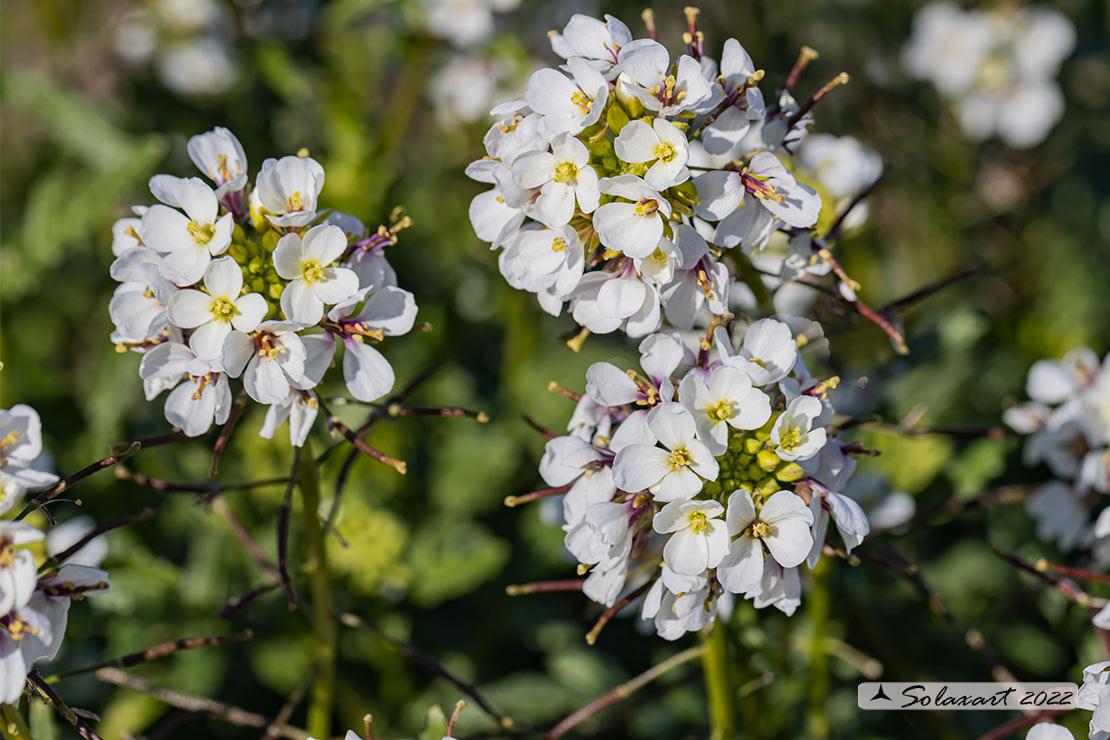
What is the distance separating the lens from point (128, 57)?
4.75m

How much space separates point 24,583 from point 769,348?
1.23 meters

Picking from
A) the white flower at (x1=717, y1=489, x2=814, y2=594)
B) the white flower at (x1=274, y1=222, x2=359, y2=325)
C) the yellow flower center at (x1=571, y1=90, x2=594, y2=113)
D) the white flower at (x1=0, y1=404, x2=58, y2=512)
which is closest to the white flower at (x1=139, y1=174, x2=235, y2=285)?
the white flower at (x1=274, y1=222, x2=359, y2=325)

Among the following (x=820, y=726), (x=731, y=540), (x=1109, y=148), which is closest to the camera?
(x=731, y=540)

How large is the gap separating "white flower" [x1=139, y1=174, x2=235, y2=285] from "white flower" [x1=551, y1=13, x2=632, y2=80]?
666mm

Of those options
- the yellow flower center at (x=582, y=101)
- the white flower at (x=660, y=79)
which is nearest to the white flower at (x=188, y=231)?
the yellow flower center at (x=582, y=101)

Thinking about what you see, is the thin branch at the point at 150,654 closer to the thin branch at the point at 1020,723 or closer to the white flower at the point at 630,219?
the white flower at the point at 630,219

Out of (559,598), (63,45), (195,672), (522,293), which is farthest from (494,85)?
(195,672)

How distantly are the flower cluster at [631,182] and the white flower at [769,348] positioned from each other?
78 millimetres

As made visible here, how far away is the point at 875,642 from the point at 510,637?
1.13m

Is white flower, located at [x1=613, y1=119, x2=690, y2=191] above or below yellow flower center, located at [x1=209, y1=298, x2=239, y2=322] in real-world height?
above

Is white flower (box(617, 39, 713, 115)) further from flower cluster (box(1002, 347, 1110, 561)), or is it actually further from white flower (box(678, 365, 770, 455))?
flower cluster (box(1002, 347, 1110, 561))

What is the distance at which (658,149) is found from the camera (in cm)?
170

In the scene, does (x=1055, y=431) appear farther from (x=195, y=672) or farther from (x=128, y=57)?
(x=128, y=57)

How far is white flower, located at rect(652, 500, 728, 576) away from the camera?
1653 millimetres
